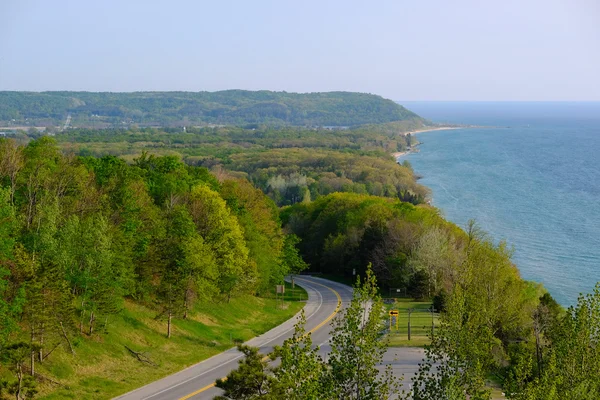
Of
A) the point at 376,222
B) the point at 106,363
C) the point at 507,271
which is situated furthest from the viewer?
the point at 376,222

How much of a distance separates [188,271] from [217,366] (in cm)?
666

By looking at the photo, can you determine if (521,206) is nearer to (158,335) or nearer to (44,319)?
(158,335)

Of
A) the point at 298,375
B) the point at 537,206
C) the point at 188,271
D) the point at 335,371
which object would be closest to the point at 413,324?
the point at 188,271

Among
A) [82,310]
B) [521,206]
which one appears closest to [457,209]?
[521,206]

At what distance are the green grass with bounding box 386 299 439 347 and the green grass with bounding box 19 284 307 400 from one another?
8339mm

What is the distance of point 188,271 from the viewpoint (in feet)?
133

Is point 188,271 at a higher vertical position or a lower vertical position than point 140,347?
higher

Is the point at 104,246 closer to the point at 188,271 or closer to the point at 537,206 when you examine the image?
the point at 188,271

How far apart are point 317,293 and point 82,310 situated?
3053 cm

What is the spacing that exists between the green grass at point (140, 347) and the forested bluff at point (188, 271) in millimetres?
169

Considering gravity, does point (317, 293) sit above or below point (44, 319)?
below

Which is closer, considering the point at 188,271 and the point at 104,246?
the point at 104,246

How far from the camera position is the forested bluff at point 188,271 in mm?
22406

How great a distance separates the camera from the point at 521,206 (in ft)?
379
